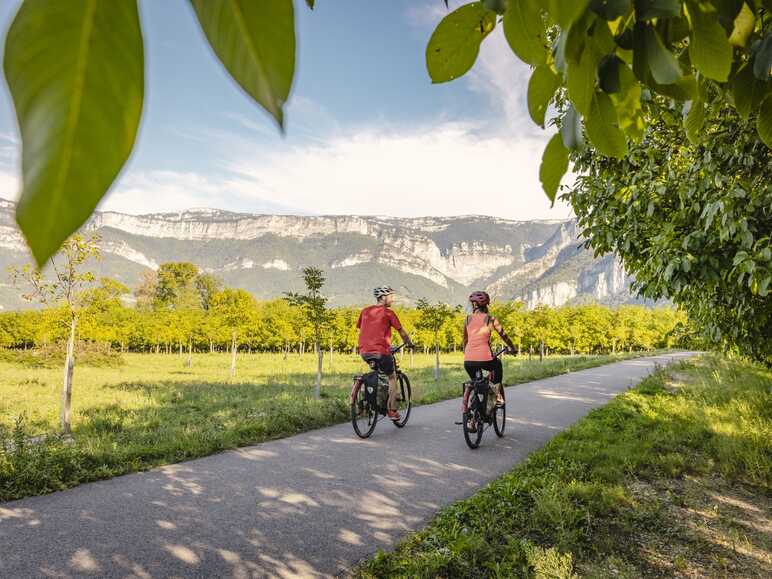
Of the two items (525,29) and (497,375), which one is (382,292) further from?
(525,29)

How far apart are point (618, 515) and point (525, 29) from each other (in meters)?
4.94

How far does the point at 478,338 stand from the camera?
7422mm

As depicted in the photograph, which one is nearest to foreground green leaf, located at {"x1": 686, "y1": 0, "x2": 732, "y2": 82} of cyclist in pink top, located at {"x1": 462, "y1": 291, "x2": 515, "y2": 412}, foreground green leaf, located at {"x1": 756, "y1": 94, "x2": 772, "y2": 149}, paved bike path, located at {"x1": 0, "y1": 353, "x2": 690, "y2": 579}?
foreground green leaf, located at {"x1": 756, "y1": 94, "x2": 772, "y2": 149}

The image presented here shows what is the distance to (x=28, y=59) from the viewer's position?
0.24m

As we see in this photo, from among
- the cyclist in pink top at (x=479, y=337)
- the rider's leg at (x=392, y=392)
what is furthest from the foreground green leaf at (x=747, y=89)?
the rider's leg at (x=392, y=392)

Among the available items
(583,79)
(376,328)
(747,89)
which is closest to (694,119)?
(747,89)

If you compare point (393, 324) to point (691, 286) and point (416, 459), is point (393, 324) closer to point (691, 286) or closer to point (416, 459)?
point (416, 459)

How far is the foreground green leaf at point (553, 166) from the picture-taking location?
3.41ft

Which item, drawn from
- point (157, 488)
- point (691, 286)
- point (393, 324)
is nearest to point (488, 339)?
point (393, 324)

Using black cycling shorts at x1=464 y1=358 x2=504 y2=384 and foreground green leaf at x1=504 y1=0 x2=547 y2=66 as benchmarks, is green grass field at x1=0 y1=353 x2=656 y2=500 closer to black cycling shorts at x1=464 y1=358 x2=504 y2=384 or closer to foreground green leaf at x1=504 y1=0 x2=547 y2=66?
black cycling shorts at x1=464 y1=358 x2=504 y2=384

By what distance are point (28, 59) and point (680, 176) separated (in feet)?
17.8

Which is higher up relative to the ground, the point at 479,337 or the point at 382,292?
the point at 382,292

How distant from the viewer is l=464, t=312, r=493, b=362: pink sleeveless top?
735cm

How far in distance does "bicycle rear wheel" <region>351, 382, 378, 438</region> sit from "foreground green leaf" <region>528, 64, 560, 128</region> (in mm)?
7205
